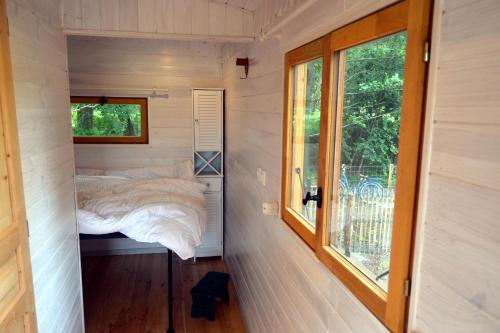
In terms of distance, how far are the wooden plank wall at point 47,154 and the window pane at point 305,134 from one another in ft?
4.03

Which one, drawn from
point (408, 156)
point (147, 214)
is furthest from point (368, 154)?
point (147, 214)

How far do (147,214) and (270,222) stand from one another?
3.66 feet

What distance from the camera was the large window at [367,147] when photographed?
89 centimetres

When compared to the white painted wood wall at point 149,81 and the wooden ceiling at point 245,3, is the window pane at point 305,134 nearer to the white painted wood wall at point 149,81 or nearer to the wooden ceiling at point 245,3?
the wooden ceiling at point 245,3

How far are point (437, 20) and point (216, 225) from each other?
3.75m

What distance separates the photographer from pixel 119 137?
4.29m

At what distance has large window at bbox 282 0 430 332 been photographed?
89 cm

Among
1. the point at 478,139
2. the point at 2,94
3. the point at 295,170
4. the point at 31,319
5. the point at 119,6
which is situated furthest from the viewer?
the point at 119,6

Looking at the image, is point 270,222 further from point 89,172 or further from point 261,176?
point 89,172

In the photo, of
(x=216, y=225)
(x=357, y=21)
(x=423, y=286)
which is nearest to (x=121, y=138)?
(x=216, y=225)

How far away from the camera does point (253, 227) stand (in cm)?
280

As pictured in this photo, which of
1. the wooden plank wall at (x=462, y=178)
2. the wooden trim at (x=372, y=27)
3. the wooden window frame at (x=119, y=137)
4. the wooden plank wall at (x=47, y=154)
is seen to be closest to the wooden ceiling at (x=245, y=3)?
the wooden plank wall at (x=47, y=154)

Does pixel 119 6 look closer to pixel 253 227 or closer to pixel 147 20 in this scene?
pixel 147 20

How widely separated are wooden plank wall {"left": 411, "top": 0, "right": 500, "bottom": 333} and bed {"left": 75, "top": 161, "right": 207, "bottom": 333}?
210cm
